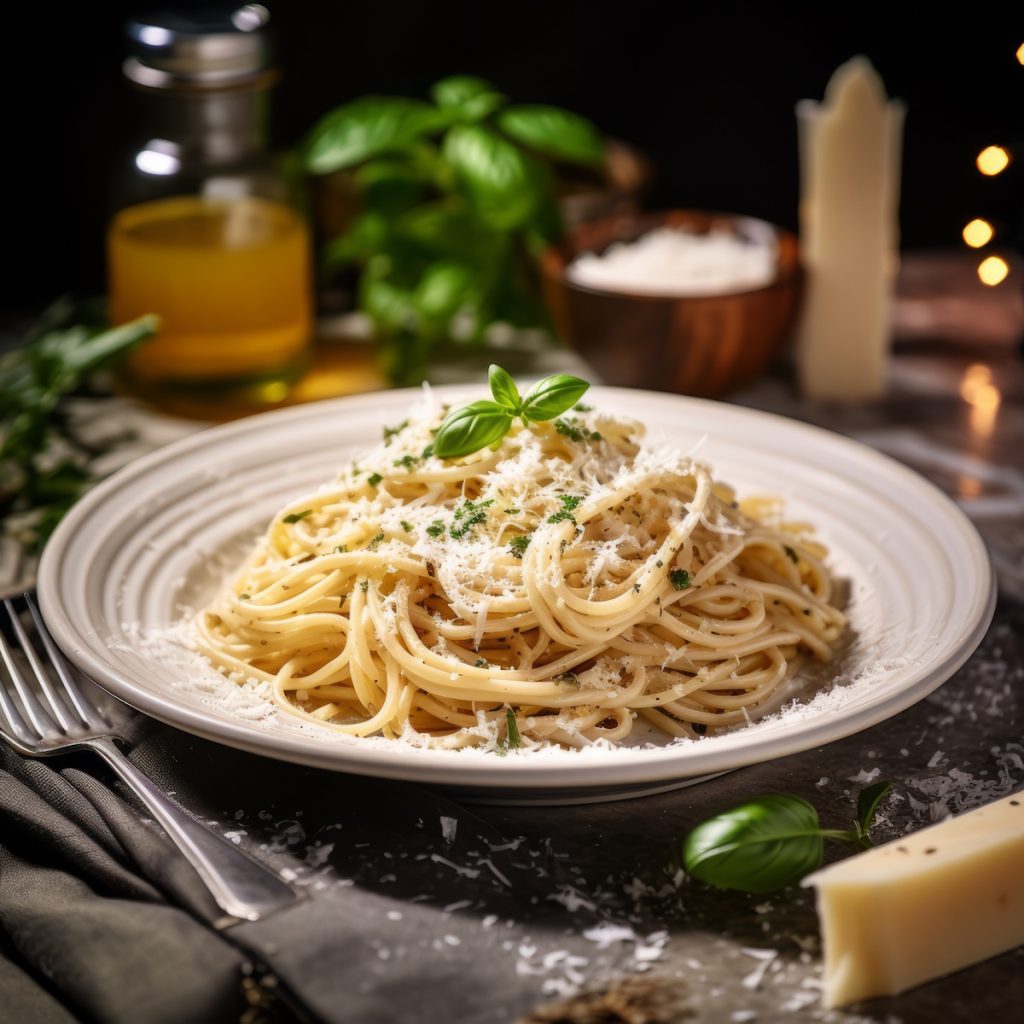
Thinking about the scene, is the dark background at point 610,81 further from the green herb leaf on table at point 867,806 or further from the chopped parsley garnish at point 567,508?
the green herb leaf on table at point 867,806

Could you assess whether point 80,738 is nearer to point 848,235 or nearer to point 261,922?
point 261,922

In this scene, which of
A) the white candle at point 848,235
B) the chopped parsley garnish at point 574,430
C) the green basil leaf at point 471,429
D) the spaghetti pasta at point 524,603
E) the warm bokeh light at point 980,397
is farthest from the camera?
the warm bokeh light at point 980,397

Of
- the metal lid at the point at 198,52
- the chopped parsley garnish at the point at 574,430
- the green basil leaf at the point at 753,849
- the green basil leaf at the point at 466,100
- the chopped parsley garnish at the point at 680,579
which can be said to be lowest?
the green basil leaf at the point at 753,849

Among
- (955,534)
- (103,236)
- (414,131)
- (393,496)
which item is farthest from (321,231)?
(955,534)

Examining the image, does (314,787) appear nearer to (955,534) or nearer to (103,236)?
(955,534)

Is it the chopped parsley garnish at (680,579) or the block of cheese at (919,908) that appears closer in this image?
the block of cheese at (919,908)

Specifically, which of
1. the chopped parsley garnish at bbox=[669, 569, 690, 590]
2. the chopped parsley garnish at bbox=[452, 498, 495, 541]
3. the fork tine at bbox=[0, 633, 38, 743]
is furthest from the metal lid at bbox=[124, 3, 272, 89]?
the chopped parsley garnish at bbox=[669, 569, 690, 590]

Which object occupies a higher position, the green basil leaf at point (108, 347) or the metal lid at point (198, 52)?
the metal lid at point (198, 52)

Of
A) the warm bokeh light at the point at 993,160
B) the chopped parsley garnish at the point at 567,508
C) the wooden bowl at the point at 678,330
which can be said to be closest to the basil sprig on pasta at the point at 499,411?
the chopped parsley garnish at the point at 567,508
